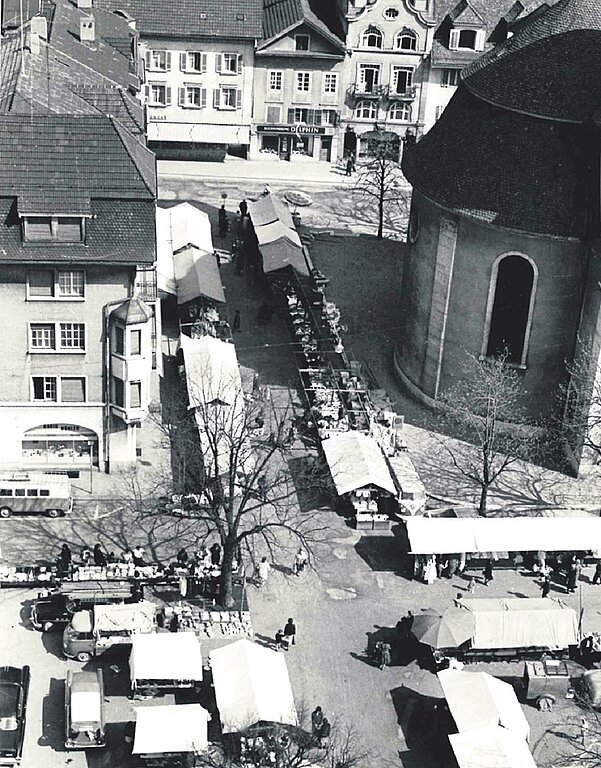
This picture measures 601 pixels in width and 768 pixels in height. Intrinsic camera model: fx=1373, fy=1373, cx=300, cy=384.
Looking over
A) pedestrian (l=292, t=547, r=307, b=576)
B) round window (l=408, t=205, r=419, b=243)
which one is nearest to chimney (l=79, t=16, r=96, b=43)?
round window (l=408, t=205, r=419, b=243)

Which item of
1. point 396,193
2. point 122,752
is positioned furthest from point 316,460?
point 396,193

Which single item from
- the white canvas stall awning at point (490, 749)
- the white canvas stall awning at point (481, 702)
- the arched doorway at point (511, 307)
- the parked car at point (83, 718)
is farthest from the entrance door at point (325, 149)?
the white canvas stall awning at point (490, 749)

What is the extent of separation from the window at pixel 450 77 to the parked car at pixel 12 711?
262ft

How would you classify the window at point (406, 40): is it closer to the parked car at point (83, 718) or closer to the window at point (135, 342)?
the window at point (135, 342)

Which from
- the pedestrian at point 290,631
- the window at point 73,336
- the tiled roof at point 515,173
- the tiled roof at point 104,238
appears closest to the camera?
the pedestrian at point 290,631

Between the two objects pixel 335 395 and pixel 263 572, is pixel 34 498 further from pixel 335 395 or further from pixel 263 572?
pixel 335 395

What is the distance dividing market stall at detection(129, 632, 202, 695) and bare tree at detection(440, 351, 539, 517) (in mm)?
22474

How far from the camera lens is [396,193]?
121312 mm

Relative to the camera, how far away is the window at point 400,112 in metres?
125

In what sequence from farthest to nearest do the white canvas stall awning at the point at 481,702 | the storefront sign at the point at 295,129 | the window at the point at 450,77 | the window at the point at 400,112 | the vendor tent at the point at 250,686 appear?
1. the window at the point at 400,112
2. the storefront sign at the point at 295,129
3. the window at the point at 450,77
4. the white canvas stall awning at the point at 481,702
5. the vendor tent at the point at 250,686

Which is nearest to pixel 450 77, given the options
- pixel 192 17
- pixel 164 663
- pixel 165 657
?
pixel 192 17

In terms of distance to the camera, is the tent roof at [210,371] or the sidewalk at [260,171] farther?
the sidewalk at [260,171]

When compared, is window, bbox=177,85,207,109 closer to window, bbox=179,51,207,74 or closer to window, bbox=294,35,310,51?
window, bbox=179,51,207,74

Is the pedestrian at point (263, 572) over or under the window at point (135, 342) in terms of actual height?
under
